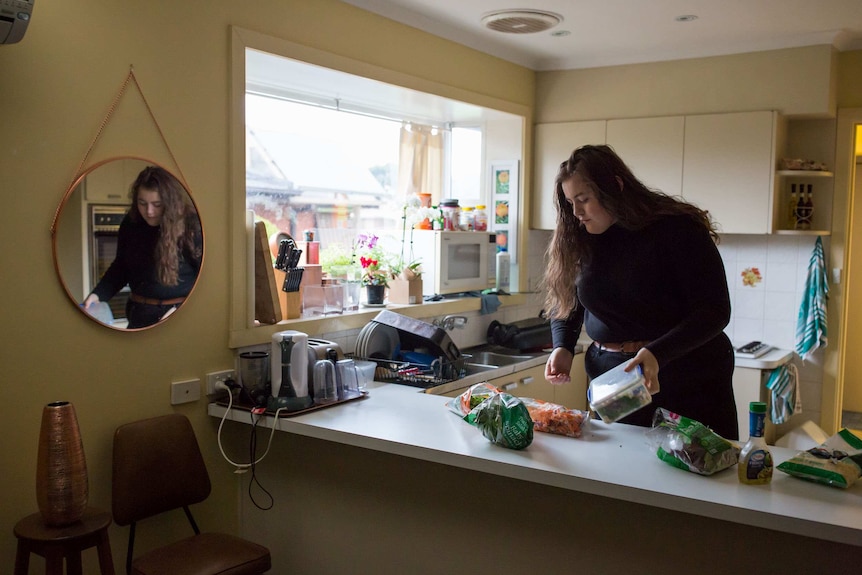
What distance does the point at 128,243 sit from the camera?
2.38 metres

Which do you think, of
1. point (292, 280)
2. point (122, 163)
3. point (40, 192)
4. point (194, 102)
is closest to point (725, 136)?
point (292, 280)

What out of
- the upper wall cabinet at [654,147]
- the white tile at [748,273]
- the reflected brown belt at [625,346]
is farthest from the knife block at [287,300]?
the white tile at [748,273]

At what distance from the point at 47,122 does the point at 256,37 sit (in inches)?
33.4

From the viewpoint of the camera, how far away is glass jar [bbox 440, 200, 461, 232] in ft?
13.2

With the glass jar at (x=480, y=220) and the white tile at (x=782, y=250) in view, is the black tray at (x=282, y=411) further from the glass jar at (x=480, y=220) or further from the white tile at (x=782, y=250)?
the white tile at (x=782, y=250)

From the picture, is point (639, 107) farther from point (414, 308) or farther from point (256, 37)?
point (256, 37)

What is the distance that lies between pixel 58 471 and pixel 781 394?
3413 millimetres

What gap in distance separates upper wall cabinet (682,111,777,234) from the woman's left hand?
2261mm

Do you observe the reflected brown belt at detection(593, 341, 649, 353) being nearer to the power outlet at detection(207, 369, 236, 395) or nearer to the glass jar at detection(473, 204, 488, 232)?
the power outlet at detection(207, 369, 236, 395)

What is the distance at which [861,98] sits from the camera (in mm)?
4051

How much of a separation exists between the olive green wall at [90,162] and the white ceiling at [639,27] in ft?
2.72

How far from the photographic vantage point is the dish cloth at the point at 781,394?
3965 millimetres

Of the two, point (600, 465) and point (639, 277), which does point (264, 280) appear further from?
point (600, 465)

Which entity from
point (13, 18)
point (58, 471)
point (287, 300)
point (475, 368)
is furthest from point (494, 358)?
point (13, 18)
